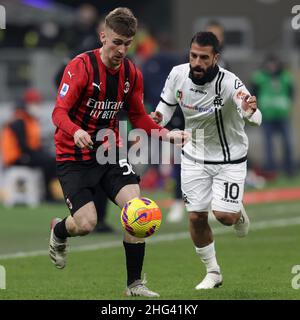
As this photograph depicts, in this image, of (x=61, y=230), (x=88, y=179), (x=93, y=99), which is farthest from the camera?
(x=61, y=230)

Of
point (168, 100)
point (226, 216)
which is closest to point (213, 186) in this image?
point (226, 216)

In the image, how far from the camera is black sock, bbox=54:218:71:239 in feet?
Answer: 33.3

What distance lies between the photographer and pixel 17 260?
12.6m

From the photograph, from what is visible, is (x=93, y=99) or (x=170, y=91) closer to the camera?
(x=93, y=99)

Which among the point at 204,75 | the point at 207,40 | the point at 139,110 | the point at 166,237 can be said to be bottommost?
the point at 166,237

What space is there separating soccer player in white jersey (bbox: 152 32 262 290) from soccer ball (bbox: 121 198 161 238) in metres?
1.00

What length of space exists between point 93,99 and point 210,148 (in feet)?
4.54

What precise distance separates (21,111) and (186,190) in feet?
29.5

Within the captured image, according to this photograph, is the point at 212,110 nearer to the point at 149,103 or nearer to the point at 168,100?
the point at 168,100

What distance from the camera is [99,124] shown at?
1011 cm

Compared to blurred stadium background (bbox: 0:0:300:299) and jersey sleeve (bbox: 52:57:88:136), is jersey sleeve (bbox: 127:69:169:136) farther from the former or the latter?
blurred stadium background (bbox: 0:0:300:299)

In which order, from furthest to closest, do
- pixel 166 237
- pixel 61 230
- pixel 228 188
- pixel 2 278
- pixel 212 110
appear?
pixel 166 237 → pixel 2 278 → pixel 228 188 → pixel 212 110 → pixel 61 230

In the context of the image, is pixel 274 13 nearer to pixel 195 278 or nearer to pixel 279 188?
pixel 279 188

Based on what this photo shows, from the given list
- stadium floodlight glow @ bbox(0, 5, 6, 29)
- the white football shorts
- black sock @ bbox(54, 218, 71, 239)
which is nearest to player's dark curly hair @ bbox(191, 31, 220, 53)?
the white football shorts
